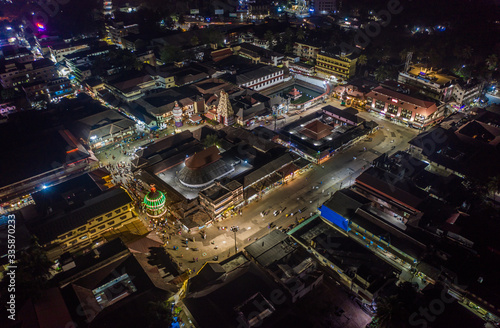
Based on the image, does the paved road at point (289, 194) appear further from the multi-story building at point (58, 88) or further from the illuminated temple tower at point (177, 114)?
the multi-story building at point (58, 88)

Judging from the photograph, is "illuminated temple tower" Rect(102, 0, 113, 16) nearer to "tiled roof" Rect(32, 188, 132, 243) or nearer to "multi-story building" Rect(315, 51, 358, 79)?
"multi-story building" Rect(315, 51, 358, 79)

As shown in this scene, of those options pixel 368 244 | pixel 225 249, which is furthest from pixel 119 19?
pixel 368 244

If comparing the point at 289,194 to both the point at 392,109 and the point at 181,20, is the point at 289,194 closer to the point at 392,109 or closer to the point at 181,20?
the point at 392,109

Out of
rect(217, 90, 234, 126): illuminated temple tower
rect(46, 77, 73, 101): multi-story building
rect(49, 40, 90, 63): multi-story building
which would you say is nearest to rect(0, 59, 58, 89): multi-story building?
rect(46, 77, 73, 101): multi-story building

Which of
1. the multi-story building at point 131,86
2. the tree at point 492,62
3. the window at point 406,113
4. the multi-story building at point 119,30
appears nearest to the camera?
the window at point 406,113

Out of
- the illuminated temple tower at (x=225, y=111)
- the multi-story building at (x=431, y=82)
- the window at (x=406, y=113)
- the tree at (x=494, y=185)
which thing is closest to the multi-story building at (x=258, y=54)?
the illuminated temple tower at (x=225, y=111)

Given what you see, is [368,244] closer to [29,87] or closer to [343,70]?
[343,70]

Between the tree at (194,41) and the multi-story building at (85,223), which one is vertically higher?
the tree at (194,41)
